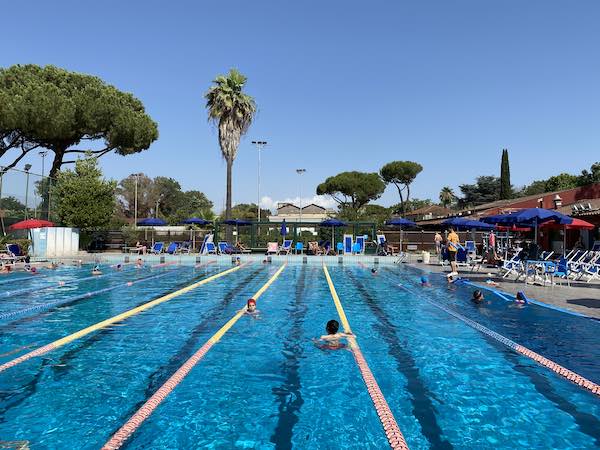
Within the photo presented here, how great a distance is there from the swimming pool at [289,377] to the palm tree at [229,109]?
773 inches

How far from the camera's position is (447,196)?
81.1 metres

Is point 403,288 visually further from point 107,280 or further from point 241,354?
point 107,280

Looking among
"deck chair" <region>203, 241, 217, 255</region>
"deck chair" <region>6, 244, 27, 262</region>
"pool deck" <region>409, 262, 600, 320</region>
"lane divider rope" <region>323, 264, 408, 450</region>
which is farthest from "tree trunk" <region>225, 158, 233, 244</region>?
"lane divider rope" <region>323, 264, 408, 450</region>

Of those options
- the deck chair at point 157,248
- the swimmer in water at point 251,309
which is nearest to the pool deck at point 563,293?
the swimmer in water at point 251,309

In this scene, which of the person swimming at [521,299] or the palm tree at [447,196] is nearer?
the person swimming at [521,299]

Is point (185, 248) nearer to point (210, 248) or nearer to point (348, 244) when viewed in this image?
point (210, 248)

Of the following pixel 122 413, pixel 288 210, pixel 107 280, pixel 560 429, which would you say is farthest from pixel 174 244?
pixel 288 210

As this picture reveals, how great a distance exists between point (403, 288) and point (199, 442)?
9931 millimetres

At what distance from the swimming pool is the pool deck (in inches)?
33.8

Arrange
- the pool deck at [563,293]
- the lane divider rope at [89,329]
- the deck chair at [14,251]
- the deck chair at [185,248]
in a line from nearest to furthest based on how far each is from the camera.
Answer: the lane divider rope at [89,329] < the pool deck at [563,293] < the deck chair at [14,251] < the deck chair at [185,248]

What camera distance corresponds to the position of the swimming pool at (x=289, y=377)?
12.2 ft

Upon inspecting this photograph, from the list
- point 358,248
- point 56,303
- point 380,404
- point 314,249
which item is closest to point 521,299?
point 380,404

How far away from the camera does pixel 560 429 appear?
150 inches

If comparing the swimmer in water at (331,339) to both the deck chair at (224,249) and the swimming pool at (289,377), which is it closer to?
the swimming pool at (289,377)
